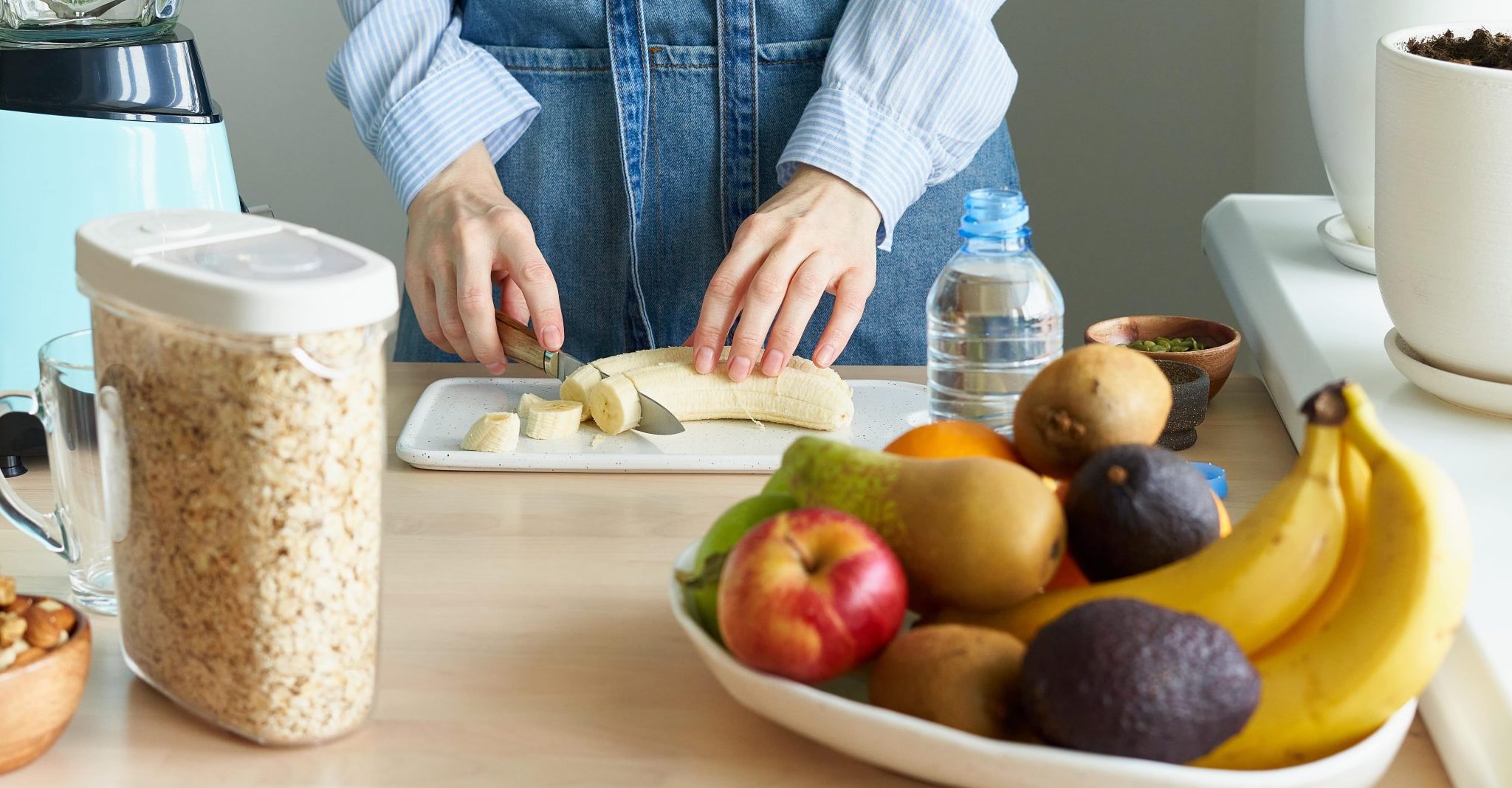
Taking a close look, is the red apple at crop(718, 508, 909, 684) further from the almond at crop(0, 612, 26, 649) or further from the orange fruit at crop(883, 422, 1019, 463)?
the almond at crop(0, 612, 26, 649)

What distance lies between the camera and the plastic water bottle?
1.06 metres

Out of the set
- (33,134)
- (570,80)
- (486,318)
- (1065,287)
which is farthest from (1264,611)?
(1065,287)

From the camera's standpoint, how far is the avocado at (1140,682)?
0.49 m

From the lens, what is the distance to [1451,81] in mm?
829

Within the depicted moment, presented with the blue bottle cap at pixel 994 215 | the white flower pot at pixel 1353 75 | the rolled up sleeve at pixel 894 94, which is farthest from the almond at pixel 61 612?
the white flower pot at pixel 1353 75

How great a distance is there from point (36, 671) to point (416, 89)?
2.67 ft

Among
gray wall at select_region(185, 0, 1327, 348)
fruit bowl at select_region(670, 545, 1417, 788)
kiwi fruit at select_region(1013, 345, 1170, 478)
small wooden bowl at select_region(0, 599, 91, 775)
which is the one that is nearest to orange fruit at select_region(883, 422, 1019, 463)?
kiwi fruit at select_region(1013, 345, 1170, 478)

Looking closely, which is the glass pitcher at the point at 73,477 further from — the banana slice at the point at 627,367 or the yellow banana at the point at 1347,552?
the yellow banana at the point at 1347,552

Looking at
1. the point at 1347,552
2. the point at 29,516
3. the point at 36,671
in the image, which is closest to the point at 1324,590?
the point at 1347,552

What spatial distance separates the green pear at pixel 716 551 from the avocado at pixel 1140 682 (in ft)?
0.49

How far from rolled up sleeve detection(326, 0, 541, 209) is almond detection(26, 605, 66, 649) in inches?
27.9

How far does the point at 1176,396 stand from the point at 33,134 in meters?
0.84

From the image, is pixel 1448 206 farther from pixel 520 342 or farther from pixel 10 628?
pixel 10 628

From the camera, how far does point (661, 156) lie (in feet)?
4.62
